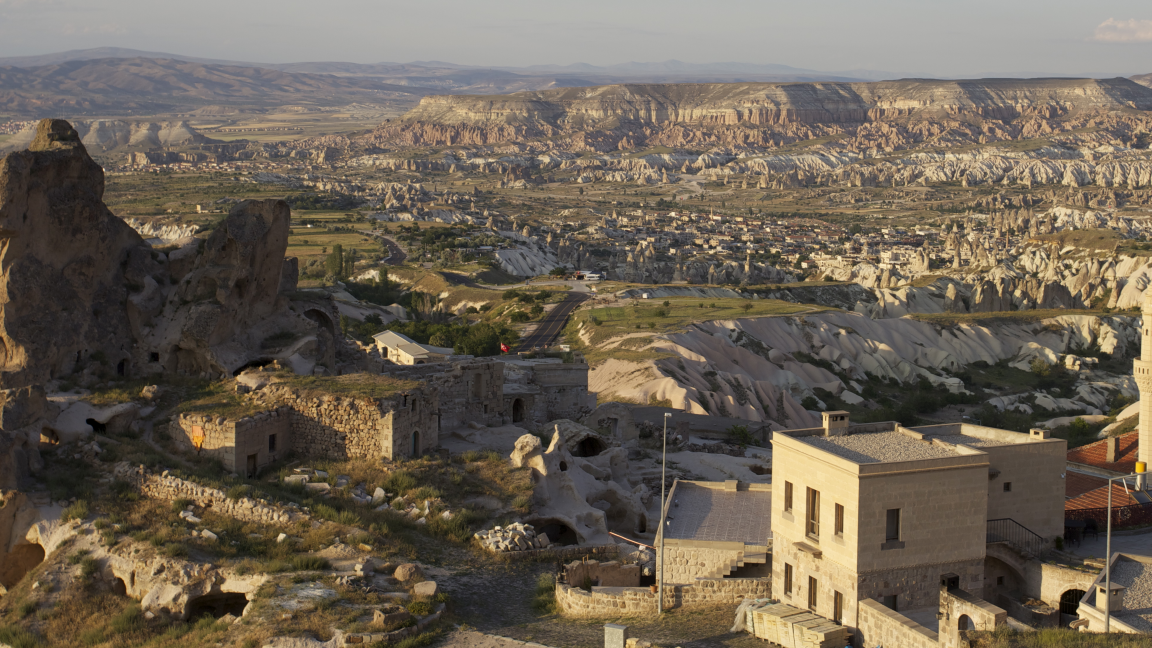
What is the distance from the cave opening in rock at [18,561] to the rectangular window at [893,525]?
17.0 metres

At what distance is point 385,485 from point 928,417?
48311 mm

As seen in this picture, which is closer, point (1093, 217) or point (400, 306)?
point (400, 306)

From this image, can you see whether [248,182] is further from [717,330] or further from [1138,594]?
[1138,594]

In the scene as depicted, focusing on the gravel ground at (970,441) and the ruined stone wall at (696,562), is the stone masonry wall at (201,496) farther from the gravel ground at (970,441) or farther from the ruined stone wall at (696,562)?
the gravel ground at (970,441)

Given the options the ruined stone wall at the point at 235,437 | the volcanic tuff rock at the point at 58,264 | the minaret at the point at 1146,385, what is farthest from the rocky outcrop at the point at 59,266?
the minaret at the point at 1146,385

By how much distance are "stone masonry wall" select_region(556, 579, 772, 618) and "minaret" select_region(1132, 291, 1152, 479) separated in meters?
20.7

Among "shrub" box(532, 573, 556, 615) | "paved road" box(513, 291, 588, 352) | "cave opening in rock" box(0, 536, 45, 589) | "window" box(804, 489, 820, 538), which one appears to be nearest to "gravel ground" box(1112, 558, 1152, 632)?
"window" box(804, 489, 820, 538)

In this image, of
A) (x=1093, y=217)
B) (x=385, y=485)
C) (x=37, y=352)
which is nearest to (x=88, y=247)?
(x=37, y=352)

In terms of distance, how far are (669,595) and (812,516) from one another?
3113 millimetres

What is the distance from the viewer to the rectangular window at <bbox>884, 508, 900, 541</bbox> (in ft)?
65.9

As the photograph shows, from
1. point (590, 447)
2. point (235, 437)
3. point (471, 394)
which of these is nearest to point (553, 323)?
point (590, 447)

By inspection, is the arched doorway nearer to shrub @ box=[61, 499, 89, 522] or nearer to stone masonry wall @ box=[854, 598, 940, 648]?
stone masonry wall @ box=[854, 598, 940, 648]

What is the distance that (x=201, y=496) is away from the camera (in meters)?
25.2

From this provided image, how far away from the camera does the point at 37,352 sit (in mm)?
28891
